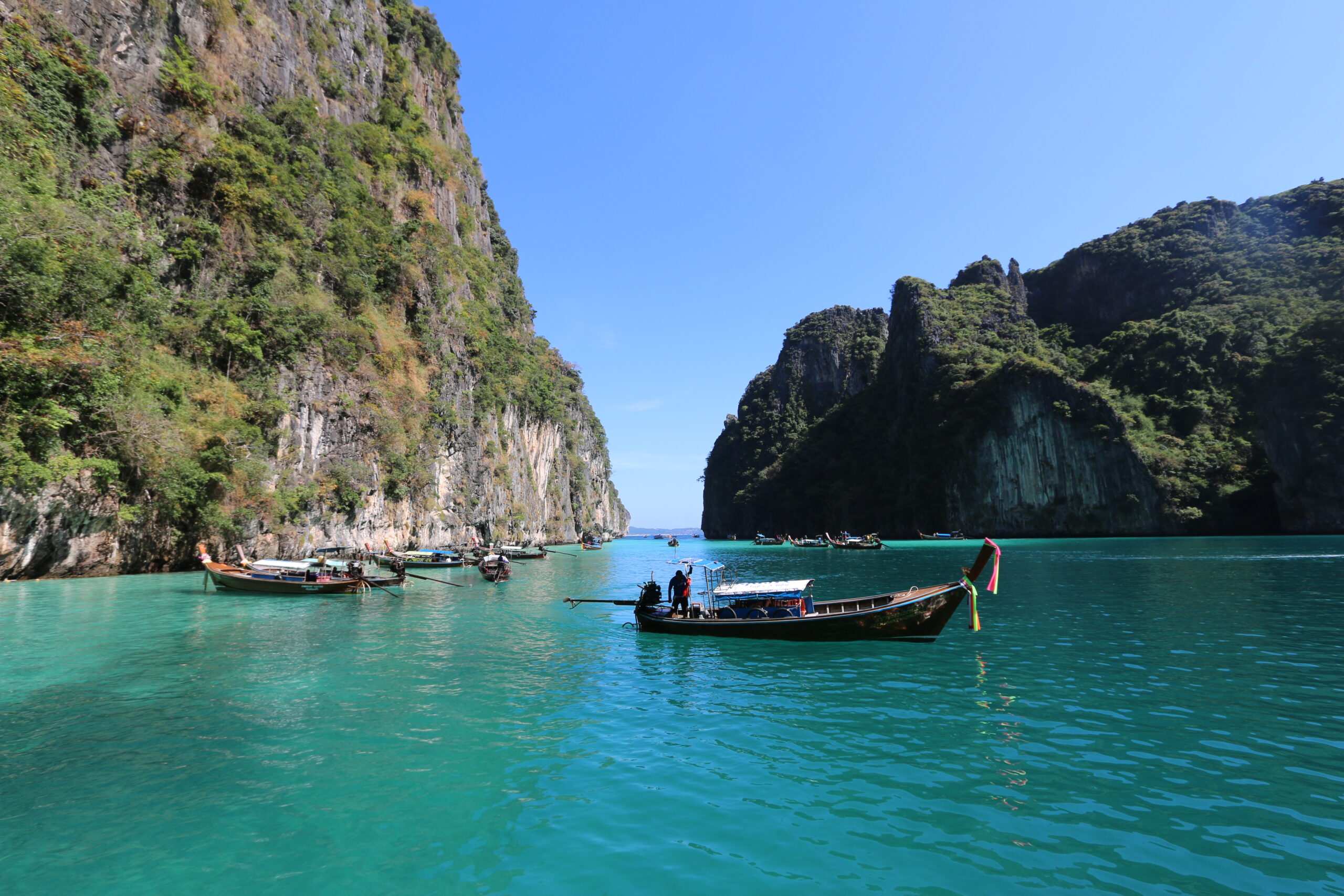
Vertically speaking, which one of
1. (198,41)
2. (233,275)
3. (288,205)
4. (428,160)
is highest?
(428,160)

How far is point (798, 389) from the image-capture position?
152250mm

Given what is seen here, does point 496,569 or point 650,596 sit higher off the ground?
point 650,596

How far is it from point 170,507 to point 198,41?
96.1 feet

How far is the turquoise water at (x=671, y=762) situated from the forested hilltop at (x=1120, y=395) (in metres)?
72.0

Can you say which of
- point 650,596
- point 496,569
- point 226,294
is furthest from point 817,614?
point 226,294

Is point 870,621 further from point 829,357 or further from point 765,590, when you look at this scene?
point 829,357

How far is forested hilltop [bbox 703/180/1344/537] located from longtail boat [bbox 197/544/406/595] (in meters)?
85.9

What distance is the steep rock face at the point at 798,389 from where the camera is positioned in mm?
144125

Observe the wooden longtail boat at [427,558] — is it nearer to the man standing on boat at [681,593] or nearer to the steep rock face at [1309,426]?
the man standing on boat at [681,593]

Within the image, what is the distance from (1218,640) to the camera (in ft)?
49.0

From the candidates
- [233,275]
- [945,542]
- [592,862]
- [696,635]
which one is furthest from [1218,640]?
[945,542]

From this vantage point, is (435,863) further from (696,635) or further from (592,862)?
(696,635)

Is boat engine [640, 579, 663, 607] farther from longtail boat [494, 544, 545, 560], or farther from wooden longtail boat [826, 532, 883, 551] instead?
wooden longtail boat [826, 532, 883, 551]

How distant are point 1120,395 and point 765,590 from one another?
299 feet
